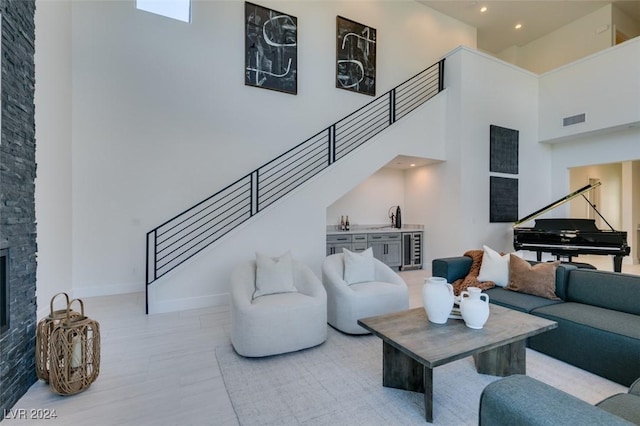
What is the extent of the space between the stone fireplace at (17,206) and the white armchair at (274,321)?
59.5 inches

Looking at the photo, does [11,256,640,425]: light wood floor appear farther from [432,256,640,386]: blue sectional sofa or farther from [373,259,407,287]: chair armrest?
[373,259,407,287]: chair armrest

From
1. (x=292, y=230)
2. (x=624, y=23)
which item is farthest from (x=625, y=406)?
(x=624, y=23)

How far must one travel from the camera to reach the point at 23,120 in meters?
2.22


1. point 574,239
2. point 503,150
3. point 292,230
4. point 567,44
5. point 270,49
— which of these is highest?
point 567,44

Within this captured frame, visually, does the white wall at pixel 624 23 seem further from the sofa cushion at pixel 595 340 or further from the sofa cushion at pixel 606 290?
the sofa cushion at pixel 595 340

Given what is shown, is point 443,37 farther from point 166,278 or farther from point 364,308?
point 166,278

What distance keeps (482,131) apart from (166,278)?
663 centimetres

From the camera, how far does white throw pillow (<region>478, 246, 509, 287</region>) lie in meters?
3.45

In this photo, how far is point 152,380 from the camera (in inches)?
92.5

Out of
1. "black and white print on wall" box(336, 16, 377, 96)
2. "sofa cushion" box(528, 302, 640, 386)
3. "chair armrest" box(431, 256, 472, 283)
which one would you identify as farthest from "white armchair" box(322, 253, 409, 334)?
"black and white print on wall" box(336, 16, 377, 96)

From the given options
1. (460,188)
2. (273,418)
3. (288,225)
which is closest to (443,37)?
(460,188)

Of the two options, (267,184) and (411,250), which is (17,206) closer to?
(267,184)

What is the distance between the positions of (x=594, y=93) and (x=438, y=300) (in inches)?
284

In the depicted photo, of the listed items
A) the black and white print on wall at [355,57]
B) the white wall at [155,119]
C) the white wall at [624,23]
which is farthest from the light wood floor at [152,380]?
the white wall at [624,23]
